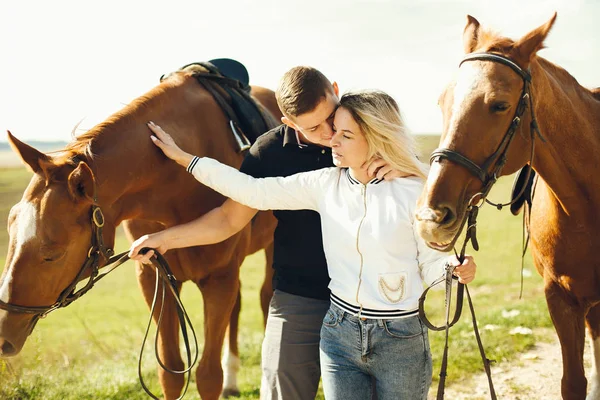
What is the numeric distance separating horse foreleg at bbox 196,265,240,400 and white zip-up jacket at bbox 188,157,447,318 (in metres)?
1.34

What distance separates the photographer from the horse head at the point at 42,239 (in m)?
2.68

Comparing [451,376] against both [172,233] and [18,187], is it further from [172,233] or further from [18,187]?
[18,187]

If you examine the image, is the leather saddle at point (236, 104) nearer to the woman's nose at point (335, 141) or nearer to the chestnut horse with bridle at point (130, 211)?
the chestnut horse with bridle at point (130, 211)

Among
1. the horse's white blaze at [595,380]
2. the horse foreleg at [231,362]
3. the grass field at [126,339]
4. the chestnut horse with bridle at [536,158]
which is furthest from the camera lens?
the horse foreleg at [231,362]

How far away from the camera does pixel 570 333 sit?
355 centimetres

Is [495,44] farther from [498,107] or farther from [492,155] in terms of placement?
[492,155]

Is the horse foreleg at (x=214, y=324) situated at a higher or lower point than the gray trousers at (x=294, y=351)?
lower

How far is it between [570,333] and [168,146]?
102 inches

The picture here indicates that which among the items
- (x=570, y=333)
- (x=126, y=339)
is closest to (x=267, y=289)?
(x=126, y=339)

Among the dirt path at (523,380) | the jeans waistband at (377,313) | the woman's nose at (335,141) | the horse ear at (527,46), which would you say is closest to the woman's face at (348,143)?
the woman's nose at (335,141)

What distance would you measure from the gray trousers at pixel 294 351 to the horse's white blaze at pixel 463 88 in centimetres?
119

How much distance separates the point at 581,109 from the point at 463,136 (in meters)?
1.13

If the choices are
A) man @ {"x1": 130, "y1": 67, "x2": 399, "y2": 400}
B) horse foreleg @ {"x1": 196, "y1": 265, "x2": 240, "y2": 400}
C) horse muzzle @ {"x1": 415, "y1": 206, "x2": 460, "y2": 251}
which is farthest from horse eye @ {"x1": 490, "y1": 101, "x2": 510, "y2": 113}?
horse foreleg @ {"x1": 196, "y1": 265, "x2": 240, "y2": 400}

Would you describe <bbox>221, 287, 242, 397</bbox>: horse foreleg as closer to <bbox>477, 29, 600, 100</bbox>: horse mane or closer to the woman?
the woman
